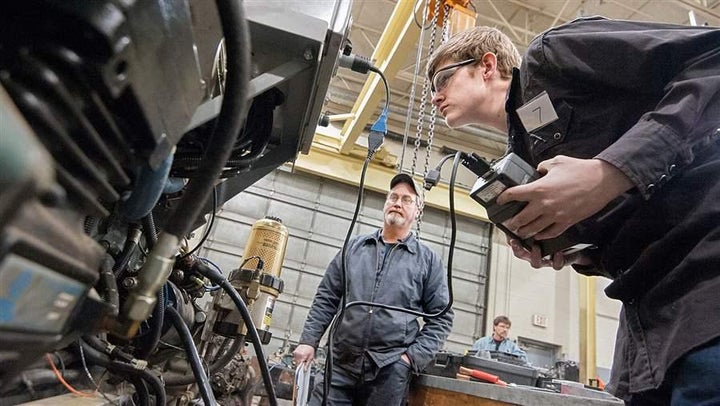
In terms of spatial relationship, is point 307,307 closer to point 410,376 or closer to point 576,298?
point 410,376

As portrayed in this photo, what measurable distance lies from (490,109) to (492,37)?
0.19 meters

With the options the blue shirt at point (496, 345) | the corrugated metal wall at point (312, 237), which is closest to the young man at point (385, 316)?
the blue shirt at point (496, 345)

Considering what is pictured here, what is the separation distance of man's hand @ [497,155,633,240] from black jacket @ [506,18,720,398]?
0.02 m

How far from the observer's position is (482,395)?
137cm

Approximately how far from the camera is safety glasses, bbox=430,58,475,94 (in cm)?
103

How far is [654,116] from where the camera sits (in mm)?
584

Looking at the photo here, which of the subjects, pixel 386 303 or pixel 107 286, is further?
pixel 386 303

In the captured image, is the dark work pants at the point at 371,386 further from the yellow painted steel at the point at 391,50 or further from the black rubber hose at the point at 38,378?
the yellow painted steel at the point at 391,50

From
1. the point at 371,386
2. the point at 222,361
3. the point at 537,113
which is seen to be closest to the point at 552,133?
the point at 537,113

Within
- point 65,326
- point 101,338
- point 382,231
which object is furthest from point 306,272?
point 65,326

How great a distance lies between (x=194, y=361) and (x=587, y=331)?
17.5ft

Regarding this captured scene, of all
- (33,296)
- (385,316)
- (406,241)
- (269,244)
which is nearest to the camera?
(33,296)

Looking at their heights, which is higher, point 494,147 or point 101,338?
point 494,147

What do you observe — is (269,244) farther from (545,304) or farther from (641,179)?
(545,304)
